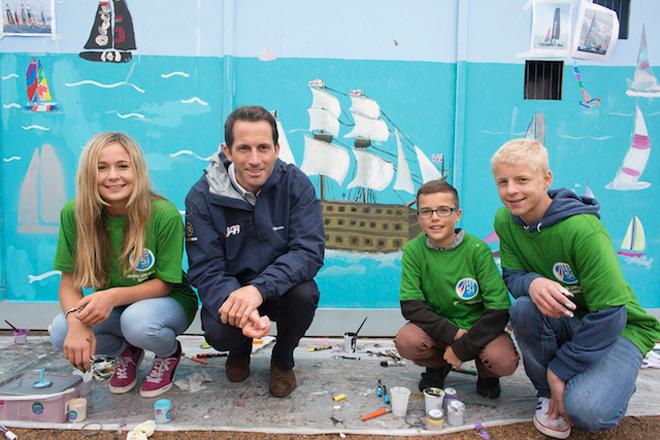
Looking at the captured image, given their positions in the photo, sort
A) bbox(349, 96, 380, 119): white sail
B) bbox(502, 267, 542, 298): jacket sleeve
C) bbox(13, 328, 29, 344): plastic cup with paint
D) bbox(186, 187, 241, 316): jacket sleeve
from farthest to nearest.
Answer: bbox(349, 96, 380, 119): white sail < bbox(13, 328, 29, 344): plastic cup with paint < bbox(186, 187, 241, 316): jacket sleeve < bbox(502, 267, 542, 298): jacket sleeve

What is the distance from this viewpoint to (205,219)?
2441 mm

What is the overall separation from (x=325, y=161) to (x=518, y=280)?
6.06ft

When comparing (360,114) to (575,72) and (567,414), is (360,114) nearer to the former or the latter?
(575,72)

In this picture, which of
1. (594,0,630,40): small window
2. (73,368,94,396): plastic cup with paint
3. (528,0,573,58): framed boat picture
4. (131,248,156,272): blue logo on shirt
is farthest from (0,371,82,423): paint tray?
(594,0,630,40): small window

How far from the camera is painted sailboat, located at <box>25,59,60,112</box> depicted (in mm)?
3557

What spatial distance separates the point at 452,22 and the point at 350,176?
4.65 feet

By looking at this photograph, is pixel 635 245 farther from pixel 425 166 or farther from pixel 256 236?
pixel 256 236

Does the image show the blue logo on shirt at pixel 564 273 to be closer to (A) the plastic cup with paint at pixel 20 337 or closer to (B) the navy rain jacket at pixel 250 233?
(B) the navy rain jacket at pixel 250 233

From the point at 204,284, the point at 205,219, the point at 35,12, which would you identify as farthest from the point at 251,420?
the point at 35,12

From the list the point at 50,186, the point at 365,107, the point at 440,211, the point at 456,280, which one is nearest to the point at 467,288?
the point at 456,280

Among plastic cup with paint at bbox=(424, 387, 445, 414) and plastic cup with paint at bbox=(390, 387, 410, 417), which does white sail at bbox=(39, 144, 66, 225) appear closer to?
plastic cup with paint at bbox=(390, 387, 410, 417)

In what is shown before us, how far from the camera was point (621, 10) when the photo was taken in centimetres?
367

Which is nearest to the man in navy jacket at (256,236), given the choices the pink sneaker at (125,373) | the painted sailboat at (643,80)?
the pink sneaker at (125,373)

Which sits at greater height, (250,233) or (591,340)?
(250,233)
